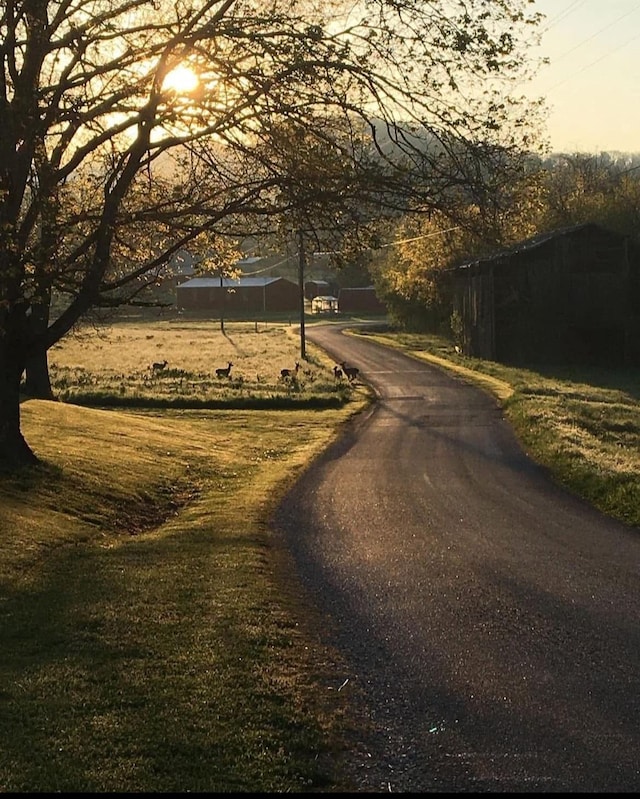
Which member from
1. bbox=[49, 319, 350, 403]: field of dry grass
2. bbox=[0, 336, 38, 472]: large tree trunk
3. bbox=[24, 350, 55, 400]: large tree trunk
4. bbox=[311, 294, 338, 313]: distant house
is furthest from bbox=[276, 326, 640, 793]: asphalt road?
bbox=[311, 294, 338, 313]: distant house

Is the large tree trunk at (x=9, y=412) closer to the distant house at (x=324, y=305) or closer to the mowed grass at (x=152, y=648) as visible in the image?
the mowed grass at (x=152, y=648)

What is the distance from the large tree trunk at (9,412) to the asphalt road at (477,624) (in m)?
5.06

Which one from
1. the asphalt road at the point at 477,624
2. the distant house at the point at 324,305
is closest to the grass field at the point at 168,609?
the asphalt road at the point at 477,624

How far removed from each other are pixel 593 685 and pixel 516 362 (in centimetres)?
4782

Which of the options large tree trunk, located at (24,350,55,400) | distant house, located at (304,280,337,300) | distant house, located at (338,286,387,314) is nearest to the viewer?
large tree trunk, located at (24,350,55,400)

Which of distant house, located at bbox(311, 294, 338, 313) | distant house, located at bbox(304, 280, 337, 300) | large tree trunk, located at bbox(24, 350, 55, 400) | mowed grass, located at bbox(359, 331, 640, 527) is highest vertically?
distant house, located at bbox(304, 280, 337, 300)

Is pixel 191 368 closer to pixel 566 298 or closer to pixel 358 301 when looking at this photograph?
pixel 566 298

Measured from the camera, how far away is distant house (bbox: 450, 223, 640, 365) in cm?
5216

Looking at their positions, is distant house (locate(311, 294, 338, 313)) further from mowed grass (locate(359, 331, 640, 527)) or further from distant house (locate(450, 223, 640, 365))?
distant house (locate(450, 223, 640, 365))

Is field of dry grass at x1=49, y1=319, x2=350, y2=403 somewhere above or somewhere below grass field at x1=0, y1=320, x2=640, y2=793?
below

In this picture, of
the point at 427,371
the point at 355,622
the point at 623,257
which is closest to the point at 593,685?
the point at 355,622

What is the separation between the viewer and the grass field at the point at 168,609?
538cm

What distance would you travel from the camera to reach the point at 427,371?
169ft

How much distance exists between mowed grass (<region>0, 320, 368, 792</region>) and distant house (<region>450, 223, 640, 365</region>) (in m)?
37.7
